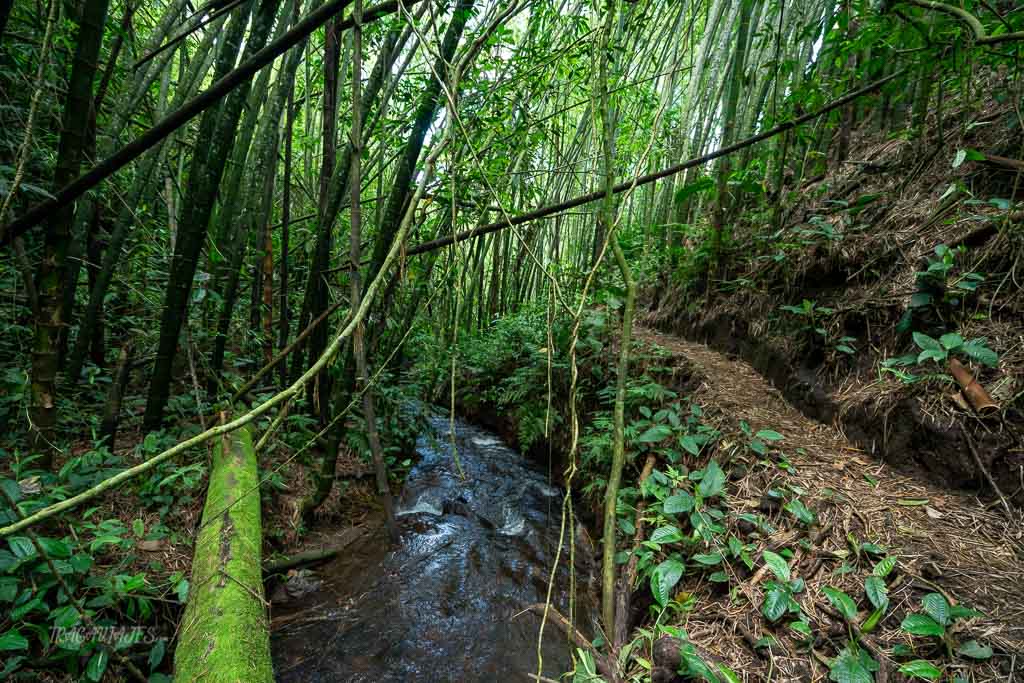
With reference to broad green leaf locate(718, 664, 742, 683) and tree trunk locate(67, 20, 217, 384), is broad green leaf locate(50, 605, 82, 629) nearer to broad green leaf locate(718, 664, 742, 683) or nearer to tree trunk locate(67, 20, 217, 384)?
tree trunk locate(67, 20, 217, 384)

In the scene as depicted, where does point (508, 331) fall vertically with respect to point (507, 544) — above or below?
above

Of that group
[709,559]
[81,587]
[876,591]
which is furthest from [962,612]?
[81,587]

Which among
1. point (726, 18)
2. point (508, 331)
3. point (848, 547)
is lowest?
point (848, 547)

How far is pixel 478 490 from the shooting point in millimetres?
3393

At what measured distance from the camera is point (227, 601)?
1.20m

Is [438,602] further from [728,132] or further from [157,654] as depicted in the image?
[728,132]

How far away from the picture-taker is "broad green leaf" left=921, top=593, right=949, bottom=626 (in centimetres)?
118

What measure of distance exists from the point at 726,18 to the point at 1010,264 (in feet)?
13.0

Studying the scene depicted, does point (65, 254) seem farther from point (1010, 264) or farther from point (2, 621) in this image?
point (1010, 264)

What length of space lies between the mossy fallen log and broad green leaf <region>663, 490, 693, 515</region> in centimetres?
154

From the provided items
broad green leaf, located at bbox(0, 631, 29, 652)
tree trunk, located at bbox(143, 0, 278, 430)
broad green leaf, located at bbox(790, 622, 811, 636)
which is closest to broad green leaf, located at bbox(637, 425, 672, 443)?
broad green leaf, located at bbox(790, 622, 811, 636)

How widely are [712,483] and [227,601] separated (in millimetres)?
1888

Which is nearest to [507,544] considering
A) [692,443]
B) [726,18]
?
[692,443]

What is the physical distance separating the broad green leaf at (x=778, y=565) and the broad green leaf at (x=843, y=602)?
0.11m
